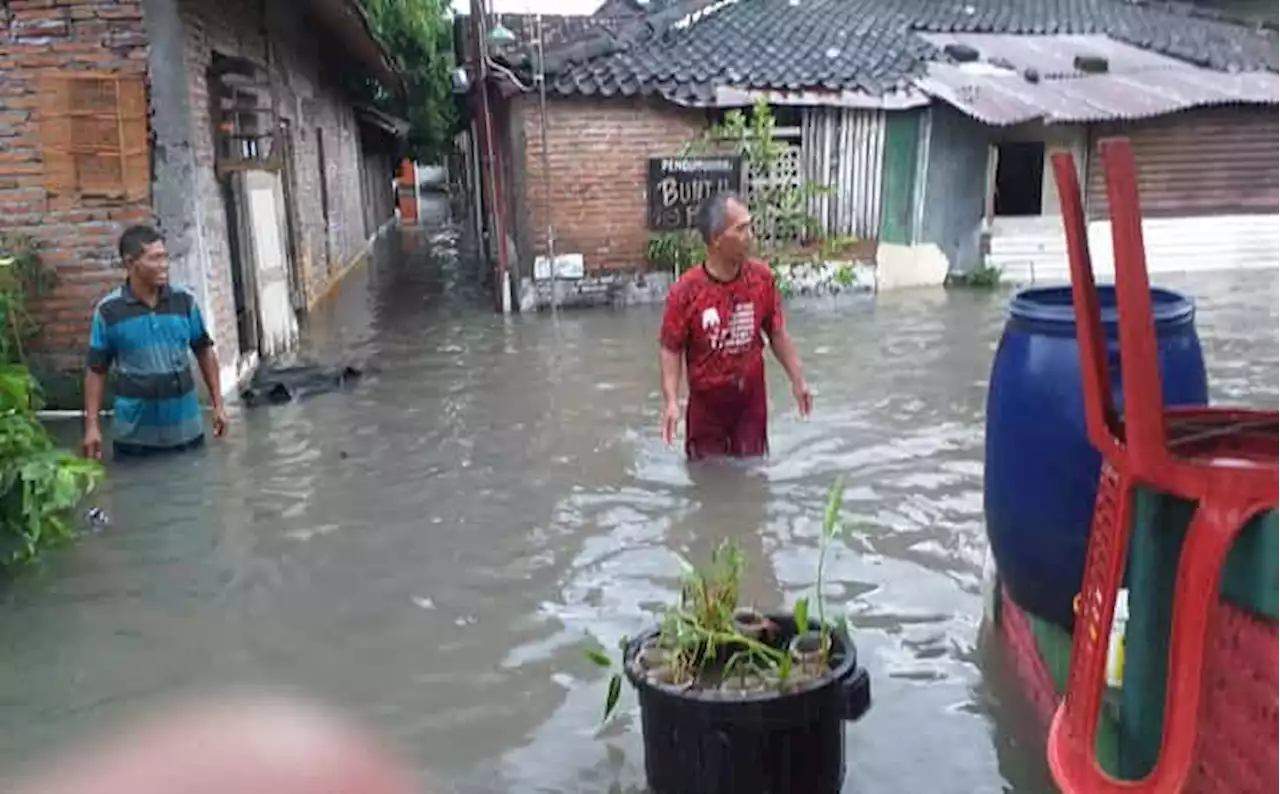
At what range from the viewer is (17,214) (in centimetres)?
754

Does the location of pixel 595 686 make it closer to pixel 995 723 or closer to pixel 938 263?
pixel 995 723

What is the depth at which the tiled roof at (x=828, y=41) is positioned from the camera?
13.4 meters

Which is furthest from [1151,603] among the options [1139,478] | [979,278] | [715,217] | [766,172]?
[979,278]

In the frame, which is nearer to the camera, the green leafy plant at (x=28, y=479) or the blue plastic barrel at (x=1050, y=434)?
the blue plastic barrel at (x=1050, y=434)

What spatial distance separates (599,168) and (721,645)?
11.0 m

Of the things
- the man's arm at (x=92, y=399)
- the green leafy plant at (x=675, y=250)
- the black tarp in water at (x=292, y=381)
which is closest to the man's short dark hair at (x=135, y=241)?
the man's arm at (x=92, y=399)

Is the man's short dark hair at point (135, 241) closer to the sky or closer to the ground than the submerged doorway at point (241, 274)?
closer to the sky

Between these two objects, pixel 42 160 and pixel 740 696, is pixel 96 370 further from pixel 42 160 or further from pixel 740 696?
pixel 740 696

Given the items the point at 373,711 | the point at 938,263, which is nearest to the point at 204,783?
the point at 373,711

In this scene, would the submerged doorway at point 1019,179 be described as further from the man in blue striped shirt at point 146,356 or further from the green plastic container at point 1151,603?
the green plastic container at point 1151,603

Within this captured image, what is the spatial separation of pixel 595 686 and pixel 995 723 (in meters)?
1.30

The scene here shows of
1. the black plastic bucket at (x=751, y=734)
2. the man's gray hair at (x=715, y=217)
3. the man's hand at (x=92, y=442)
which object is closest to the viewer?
the black plastic bucket at (x=751, y=734)

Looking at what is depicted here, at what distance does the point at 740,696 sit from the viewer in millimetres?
2727

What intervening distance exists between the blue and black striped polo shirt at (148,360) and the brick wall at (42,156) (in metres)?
1.63
